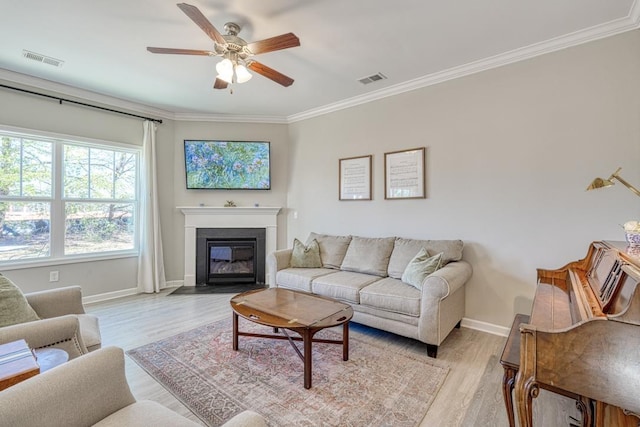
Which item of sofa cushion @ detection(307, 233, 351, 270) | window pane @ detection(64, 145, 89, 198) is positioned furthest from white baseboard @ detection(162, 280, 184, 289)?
sofa cushion @ detection(307, 233, 351, 270)

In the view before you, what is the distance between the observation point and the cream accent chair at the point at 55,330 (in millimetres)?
1507

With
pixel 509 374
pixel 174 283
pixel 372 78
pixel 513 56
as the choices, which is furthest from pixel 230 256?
pixel 513 56

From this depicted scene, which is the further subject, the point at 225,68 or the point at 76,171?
the point at 76,171

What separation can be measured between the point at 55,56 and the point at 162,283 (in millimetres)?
3153

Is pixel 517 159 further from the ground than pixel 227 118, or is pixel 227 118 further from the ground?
pixel 227 118

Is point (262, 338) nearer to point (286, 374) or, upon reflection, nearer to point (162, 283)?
point (286, 374)

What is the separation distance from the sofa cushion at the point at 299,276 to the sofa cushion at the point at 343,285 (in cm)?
11

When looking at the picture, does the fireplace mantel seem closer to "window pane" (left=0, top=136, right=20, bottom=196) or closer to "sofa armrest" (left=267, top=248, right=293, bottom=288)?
"sofa armrest" (left=267, top=248, right=293, bottom=288)

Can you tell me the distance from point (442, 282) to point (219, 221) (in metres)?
3.59

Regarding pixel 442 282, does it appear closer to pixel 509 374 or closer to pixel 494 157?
pixel 509 374

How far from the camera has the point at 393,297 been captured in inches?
106

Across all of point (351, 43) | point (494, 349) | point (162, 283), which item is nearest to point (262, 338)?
point (494, 349)

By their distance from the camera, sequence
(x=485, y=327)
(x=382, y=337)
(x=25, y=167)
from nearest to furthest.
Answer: (x=382, y=337), (x=485, y=327), (x=25, y=167)

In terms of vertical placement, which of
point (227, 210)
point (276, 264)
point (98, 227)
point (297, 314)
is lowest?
point (297, 314)
